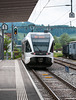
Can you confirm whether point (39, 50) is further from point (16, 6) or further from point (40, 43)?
point (16, 6)

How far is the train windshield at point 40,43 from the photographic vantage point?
18.3 meters

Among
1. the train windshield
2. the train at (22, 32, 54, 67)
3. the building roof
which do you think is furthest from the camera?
the train windshield

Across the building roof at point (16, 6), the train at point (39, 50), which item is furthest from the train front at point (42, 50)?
the building roof at point (16, 6)

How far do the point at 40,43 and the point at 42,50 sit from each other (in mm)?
674

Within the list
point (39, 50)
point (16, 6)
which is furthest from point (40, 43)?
point (16, 6)

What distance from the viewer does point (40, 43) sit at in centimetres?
1859

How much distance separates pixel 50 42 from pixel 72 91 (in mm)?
8845

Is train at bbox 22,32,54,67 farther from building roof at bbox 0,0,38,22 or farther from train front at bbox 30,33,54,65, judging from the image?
building roof at bbox 0,0,38,22

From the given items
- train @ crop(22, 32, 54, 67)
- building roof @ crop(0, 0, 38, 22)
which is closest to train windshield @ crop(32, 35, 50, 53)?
train @ crop(22, 32, 54, 67)

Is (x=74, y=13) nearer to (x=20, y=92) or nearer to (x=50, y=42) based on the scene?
(x=50, y=42)

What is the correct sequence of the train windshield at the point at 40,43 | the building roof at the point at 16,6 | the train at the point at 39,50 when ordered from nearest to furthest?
the building roof at the point at 16,6, the train at the point at 39,50, the train windshield at the point at 40,43

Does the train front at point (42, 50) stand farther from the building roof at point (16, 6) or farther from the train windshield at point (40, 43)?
the building roof at point (16, 6)

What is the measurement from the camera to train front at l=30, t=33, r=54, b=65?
59.4 ft

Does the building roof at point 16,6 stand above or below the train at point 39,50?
above
